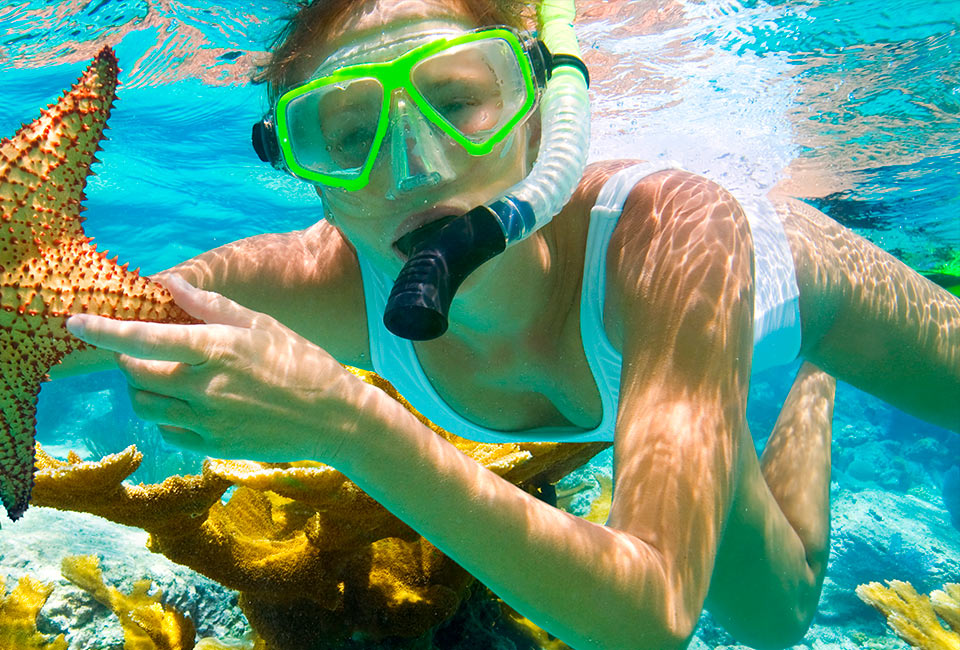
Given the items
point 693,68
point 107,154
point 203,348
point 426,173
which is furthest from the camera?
point 107,154

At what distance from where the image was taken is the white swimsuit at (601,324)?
2.45 meters

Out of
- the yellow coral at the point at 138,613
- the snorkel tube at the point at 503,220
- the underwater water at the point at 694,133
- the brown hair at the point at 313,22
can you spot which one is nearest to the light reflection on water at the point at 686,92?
the underwater water at the point at 694,133

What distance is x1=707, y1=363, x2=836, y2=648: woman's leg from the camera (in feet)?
12.0

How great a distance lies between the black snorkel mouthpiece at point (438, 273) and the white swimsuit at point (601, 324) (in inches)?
30.6

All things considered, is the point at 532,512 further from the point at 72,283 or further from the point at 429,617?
the point at 429,617

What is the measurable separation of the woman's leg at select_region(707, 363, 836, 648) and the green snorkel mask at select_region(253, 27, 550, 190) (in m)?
2.44

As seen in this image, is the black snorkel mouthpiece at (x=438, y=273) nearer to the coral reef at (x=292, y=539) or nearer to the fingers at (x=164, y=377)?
the fingers at (x=164, y=377)

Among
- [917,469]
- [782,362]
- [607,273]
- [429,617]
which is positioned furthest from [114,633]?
[917,469]

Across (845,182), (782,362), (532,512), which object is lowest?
(845,182)

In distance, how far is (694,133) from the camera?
1103 centimetres

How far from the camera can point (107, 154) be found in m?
12.2

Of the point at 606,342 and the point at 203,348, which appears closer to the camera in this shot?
the point at 203,348

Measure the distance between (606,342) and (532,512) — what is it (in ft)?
3.77

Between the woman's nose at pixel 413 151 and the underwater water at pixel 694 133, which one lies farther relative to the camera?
the underwater water at pixel 694 133
